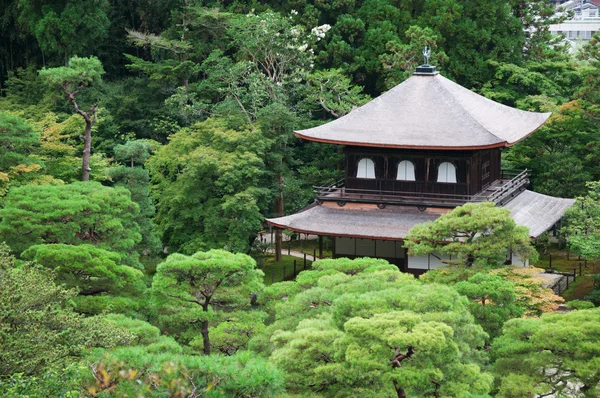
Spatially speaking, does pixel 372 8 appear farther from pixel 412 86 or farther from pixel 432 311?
pixel 432 311

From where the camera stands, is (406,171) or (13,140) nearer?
(13,140)

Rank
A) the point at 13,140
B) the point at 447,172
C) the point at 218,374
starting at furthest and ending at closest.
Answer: the point at 447,172 → the point at 13,140 → the point at 218,374

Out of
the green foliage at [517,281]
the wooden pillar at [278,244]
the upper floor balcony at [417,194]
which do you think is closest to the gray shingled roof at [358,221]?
the upper floor balcony at [417,194]

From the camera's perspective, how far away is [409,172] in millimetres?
42781

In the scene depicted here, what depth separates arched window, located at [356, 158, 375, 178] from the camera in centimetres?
4334

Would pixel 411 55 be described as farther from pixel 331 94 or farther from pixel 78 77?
pixel 78 77

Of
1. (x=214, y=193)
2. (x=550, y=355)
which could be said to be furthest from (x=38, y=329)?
(x=214, y=193)

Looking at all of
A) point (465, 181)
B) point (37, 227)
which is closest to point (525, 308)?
point (465, 181)

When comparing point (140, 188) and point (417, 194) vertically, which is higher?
point (140, 188)

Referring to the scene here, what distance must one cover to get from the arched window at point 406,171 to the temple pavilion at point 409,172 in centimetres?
4

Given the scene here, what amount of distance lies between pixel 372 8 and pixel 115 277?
2754cm

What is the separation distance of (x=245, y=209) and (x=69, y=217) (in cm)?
905

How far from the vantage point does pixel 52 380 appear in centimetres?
2012

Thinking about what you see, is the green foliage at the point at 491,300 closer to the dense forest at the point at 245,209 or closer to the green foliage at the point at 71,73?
the dense forest at the point at 245,209
